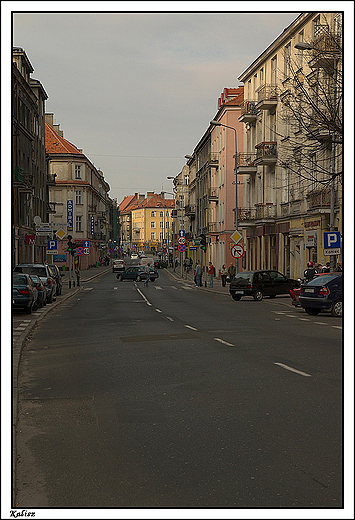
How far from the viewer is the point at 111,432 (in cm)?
753

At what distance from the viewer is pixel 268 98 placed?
48031mm

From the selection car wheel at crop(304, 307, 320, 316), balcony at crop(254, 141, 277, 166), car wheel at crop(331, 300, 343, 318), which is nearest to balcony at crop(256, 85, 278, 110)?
→ balcony at crop(254, 141, 277, 166)

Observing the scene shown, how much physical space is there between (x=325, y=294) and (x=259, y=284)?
12.0 metres

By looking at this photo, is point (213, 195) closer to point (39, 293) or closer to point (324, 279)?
point (39, 293)

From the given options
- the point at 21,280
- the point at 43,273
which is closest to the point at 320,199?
the point at 43,273

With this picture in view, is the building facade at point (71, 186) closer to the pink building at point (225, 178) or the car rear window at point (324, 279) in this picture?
the pink building at point (225, 178)

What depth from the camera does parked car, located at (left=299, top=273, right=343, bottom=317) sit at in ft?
79.6

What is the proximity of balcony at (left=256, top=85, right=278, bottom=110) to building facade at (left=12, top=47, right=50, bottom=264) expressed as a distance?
53.1 ft

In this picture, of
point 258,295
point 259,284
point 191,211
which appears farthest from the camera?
point 191,211

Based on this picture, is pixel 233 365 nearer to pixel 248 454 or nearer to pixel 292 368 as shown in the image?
pixel 292 368

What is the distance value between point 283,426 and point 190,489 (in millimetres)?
2348

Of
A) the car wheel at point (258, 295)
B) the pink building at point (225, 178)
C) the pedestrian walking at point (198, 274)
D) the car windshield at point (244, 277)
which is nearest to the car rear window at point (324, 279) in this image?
the car wheel at point (258, 295)

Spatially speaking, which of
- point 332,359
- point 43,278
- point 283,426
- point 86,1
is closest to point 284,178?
point 43,278

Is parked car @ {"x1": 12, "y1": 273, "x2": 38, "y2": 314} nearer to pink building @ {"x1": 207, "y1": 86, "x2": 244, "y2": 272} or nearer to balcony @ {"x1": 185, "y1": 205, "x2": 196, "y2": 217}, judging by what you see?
pink building @ {"x1": 207, "y1": 86, "x2": 244, "y2": 272}
